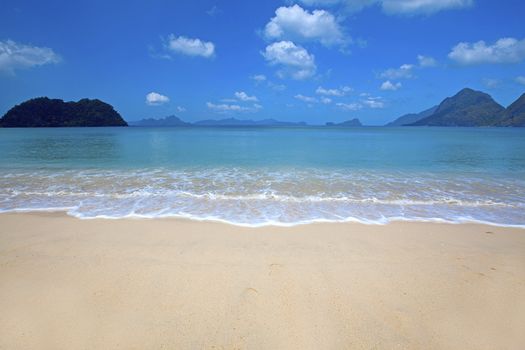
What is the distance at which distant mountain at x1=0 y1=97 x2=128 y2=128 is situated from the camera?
132250 millimetres

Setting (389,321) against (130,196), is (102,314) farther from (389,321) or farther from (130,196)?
(130,196)

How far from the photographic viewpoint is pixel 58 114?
140 metres

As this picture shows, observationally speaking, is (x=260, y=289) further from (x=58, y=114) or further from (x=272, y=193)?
(x=58, y=114)

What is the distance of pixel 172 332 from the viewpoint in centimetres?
293

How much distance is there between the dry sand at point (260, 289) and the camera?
2883 mm

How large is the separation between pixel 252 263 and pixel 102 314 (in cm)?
219

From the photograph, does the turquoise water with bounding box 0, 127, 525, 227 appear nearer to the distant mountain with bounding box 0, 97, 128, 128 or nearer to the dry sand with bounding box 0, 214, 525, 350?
the dry sand with bounding box 0, 214, 525, 350

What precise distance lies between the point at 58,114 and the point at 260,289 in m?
178

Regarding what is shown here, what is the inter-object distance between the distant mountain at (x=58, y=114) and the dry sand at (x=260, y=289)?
16955 centimetres

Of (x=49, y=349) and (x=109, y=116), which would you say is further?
(x=109, y=116)

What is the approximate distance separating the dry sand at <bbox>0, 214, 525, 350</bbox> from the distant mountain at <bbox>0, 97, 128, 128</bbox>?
16955cm

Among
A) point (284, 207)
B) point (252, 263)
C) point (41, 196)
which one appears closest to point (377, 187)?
point (284, 207)

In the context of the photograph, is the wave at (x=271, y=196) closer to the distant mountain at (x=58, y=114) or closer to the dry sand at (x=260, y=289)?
the dry sand at (x=260, y=289)

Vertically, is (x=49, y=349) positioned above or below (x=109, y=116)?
below
